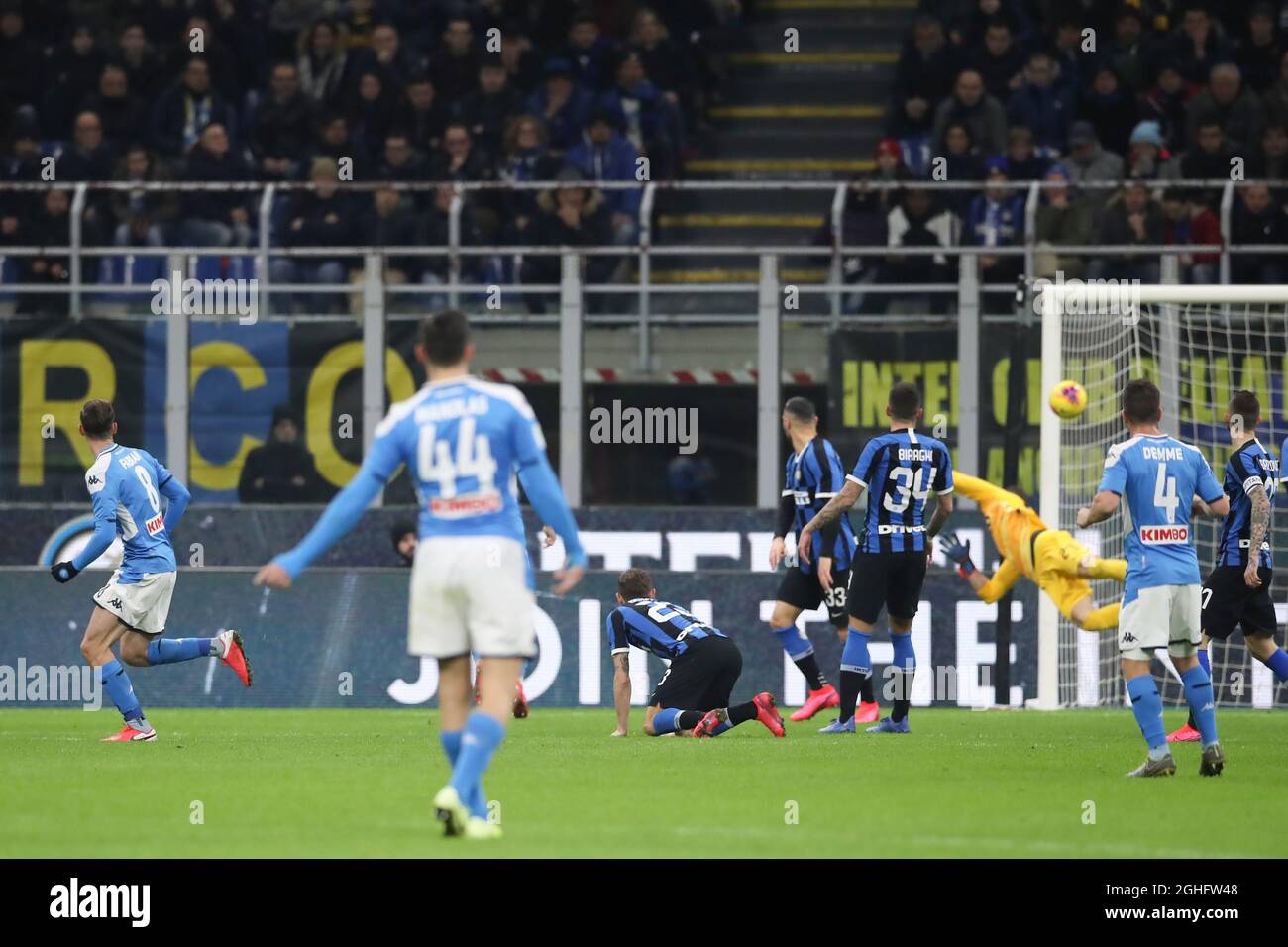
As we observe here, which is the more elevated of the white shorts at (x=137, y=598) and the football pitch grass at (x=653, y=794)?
the white shorts at (x=137, y=598)

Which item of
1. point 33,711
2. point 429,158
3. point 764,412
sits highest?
point 429,158

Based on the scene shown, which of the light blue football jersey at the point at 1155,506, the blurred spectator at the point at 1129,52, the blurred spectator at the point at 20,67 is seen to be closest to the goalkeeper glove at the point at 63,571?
the light blue football jersey at the point at 1155,506

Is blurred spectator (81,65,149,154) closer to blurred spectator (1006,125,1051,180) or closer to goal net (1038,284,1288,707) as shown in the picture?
blurred spectator (1006,125,1051,180)

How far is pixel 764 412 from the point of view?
16.2 metres

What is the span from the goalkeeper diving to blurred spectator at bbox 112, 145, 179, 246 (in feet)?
27.1

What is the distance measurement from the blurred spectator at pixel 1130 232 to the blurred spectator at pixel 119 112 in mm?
9350

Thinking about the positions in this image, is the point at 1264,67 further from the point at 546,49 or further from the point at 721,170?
the point at 546,49

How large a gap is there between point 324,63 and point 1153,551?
13925mm

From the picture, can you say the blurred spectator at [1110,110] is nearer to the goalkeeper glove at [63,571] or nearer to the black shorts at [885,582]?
the black shorts at [885,582]

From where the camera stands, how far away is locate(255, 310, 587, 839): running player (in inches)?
293

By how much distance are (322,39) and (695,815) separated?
1516cm

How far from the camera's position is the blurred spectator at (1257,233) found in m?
17.5

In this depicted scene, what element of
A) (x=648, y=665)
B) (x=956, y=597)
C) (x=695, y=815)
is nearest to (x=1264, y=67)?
(x=956, y=597)

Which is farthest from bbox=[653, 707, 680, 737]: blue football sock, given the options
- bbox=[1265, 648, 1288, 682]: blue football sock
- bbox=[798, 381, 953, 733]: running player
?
bbox=[1265, 648, 1288, 682]: blue football sock
